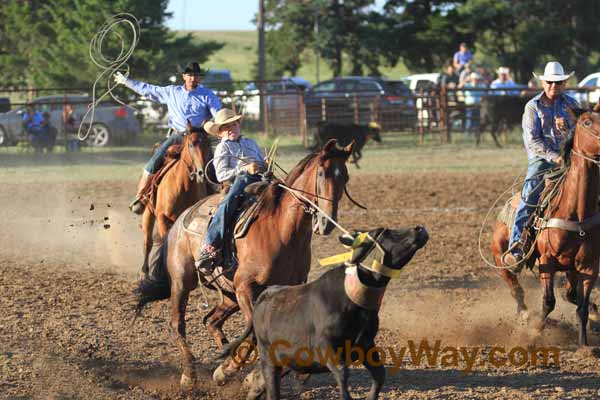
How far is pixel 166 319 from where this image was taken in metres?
8.43

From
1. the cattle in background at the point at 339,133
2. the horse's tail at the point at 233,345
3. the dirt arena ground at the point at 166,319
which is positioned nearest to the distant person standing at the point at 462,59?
the cattle in background at the point at 339,133

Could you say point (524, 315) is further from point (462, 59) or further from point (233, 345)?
point (462, 59)

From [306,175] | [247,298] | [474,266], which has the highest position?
[306,175]

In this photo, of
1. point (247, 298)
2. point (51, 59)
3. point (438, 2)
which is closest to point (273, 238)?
point (247, 298)

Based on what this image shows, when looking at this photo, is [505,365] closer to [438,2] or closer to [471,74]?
[471,74]

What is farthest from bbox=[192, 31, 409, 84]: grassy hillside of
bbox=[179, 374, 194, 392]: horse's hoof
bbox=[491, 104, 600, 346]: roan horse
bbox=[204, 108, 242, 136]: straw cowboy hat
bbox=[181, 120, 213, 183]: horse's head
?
bbox=[179, 374, 194, 392]: horse's hoof

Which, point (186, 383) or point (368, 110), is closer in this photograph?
point (186, 383)

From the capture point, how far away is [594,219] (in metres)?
7.50

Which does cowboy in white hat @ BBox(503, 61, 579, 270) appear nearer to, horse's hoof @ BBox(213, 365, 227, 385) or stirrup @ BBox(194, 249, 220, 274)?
stirrup @ BBox(194, 249, 220, 274)

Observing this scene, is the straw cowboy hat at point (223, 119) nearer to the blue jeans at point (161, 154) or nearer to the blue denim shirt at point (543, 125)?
the blue denim shirt at point (543, 125)

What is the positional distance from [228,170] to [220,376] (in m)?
1.59

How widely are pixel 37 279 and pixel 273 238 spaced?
14.8 feet

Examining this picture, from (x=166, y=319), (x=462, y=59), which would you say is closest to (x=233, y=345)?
(x=166, y=319)

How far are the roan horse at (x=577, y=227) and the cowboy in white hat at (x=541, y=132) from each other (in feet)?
0.81
